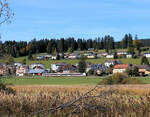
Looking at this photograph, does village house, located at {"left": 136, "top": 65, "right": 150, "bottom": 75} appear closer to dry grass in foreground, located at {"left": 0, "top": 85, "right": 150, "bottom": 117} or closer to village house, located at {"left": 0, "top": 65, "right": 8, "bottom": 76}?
dry grass in foreground, located at {"left": 0, "top": 85, "right": 150, "bottom": 117}

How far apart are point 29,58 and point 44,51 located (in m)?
52.6

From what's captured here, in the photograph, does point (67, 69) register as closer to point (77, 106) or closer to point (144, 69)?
point (144, 69)

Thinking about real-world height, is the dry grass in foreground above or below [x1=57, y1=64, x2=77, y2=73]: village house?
below

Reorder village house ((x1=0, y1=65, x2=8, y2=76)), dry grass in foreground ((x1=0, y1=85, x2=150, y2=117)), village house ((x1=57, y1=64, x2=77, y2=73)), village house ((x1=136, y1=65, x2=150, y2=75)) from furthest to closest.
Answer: village house ((x1=57, y1=64, x2=77, y2=73)), village house ((x1=136, y1=65, x2=150, y2=75)), village house ((x1=0, y1=65, x2=8, y2=76)), dry grass in foreground ((x1=0, y1=85, x2=150, y2=117))

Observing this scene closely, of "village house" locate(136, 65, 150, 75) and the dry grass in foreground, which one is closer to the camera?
the dry grass in foreground

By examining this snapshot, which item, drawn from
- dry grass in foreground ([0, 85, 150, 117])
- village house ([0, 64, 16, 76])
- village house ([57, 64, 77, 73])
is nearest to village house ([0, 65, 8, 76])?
village house ([0, 64, 16, 76])

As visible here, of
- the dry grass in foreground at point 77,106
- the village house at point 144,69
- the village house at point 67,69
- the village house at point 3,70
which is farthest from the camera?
the village house at point 67,69

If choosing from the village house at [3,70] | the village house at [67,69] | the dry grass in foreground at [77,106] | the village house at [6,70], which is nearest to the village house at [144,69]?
the village house at [67,69]

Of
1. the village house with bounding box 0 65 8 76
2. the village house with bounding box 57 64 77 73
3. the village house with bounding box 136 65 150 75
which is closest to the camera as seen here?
the village house with bounding box 0 65 8 76

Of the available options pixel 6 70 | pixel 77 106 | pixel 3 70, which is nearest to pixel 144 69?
pixel 6 70

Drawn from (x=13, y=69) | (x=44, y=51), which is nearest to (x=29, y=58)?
(x=44, y=51)

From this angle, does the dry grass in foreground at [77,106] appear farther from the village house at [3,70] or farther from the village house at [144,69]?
the village house at [144,69]

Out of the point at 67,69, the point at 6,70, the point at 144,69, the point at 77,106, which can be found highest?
the point at 6,70

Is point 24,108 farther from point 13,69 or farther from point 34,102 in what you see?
point 13,69
